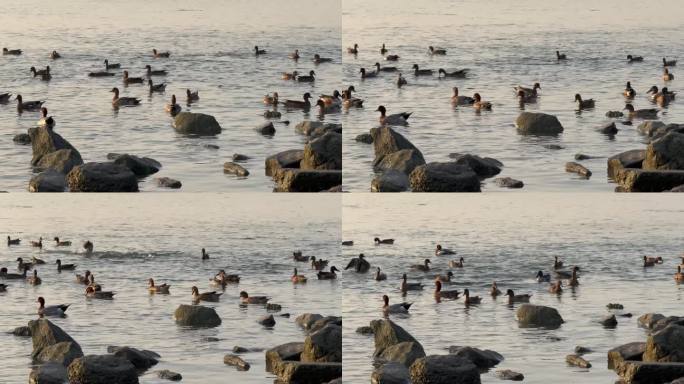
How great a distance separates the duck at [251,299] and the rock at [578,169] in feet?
18.4

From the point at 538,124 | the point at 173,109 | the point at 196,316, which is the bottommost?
the point at 196,316

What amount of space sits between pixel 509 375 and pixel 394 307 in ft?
17.1

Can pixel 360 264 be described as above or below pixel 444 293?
above

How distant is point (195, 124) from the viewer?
29.3 m

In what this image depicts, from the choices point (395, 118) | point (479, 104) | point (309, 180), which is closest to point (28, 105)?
point (395, 118)

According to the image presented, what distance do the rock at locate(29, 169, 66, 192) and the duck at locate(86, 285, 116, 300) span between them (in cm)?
773

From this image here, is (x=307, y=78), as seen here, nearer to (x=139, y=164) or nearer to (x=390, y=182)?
(x=139, y=164)

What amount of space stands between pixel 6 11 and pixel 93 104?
A: 116 feet

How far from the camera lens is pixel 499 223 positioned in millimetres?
37500

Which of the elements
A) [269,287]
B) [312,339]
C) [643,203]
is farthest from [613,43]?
[312,339]

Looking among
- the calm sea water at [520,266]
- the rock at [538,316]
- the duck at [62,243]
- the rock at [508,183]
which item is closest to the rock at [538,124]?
the calm sea water at [520,266]

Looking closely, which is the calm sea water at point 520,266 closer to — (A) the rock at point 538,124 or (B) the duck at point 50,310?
(A) the rock at point 538,124

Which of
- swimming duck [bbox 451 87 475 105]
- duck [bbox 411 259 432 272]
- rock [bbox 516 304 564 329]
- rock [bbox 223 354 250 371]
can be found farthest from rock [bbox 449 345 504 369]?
swimming duck [bbox 451 87 475 105]

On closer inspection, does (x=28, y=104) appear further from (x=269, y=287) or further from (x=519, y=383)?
(x=519, y=383)
